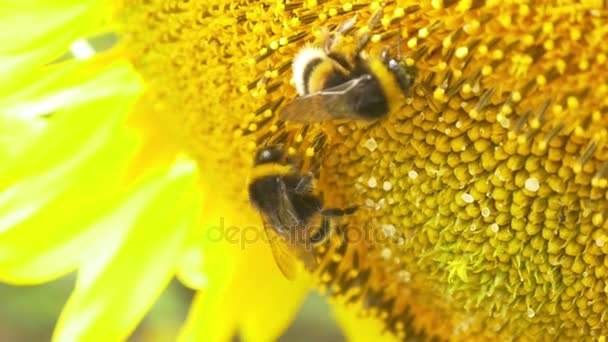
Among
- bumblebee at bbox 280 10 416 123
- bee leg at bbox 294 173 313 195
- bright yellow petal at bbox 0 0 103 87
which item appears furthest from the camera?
bright yellow petal at bbox 0 0 103 87

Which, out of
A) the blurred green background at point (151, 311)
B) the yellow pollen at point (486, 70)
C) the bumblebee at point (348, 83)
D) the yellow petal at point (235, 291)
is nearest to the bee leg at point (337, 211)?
the bumblebee at point (348, 83)

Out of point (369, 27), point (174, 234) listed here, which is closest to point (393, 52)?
point (369, 27)

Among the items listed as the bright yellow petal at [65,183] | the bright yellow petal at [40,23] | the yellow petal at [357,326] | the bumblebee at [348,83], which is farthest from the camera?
the yellow petal at [357,326]

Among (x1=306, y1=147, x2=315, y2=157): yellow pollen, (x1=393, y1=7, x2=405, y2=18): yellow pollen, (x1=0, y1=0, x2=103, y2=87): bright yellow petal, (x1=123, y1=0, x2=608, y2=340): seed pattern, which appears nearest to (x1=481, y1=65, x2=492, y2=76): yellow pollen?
(x1=123, y1=0, x2=608, y2=340): seed pattern

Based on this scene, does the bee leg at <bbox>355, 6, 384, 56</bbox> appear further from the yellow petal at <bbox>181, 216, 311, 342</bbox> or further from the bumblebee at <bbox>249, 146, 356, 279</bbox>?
the yellow petal at <bbox>181, 216, 311, 342</bbox>

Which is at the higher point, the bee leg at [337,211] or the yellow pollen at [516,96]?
the yellow pollen at [516,96]

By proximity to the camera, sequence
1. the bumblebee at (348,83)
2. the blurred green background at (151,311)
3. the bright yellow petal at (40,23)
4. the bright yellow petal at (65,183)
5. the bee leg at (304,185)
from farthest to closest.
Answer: the blurred green background at (151,311) → the bright yellow petal at (65,183) → the bright yellow petal at (40,23) → the bee leg at (304,185) → the bumblebee at (348,83)

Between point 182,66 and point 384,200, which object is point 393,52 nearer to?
point 384,200

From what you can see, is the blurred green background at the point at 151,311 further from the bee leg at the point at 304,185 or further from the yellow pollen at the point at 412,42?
the yellow pollen at the point at 412,42
